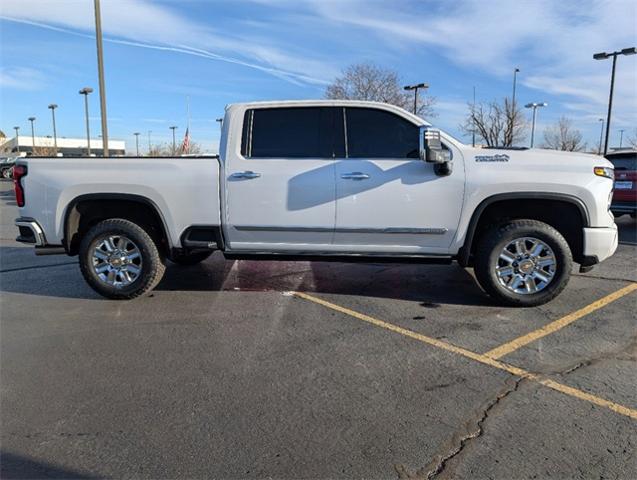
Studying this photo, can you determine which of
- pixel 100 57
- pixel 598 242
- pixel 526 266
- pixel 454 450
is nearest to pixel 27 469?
pixel 454 450

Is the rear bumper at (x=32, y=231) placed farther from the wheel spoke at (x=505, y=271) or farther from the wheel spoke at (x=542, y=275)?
the wheel spoke at (x=542, y=275)

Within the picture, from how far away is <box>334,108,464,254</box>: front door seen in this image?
195 inches

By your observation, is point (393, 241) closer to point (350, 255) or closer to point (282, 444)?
point (350, 255)

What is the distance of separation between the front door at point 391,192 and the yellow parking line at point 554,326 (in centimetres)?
120

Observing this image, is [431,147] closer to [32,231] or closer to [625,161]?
[32,231]

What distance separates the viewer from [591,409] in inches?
122

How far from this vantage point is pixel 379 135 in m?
5.11

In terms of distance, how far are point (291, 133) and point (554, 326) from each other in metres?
3.16

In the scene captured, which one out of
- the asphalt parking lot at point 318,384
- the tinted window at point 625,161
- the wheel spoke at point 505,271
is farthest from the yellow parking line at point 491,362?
the tinted window at point 625,161

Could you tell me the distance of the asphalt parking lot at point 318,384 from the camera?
2.62 metres

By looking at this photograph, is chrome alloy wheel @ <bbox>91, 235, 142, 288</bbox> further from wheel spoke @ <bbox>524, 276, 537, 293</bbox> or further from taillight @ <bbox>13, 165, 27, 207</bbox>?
wheel spoke @ <bbox>524, 276, 537, 293</bbox>

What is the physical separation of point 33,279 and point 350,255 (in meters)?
4.24

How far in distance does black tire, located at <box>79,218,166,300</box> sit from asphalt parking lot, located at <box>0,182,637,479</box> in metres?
0.18

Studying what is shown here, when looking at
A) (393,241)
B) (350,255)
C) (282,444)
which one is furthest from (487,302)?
(282,444)
